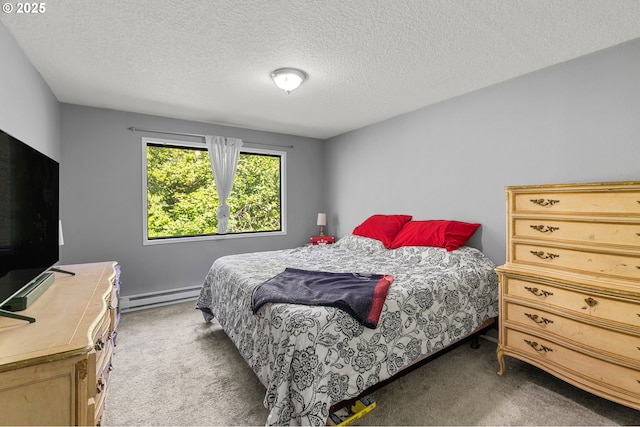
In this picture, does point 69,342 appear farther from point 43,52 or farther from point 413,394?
point 43,52

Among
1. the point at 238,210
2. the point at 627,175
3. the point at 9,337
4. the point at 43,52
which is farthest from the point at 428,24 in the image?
the point at 238,210

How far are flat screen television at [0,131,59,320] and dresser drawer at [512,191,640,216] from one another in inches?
120

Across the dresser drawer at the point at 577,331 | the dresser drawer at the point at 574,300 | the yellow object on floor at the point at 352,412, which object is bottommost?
the yellow object on floor at the point at 352,412

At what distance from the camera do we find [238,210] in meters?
4.48

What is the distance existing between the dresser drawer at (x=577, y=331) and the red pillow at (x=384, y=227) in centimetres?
151

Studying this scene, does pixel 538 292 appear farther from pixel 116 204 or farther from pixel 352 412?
pixel 116 204

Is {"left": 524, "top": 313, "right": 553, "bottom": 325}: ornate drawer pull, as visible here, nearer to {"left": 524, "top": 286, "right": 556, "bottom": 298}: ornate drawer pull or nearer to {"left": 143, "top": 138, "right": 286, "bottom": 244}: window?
{"left": 524, "top": 286, "right": 556, "bottom": 298}: ornate drawer pull

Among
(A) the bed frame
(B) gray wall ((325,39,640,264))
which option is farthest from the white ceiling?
(A) the bed frame

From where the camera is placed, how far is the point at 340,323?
63.7 inches

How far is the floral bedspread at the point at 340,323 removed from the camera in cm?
150

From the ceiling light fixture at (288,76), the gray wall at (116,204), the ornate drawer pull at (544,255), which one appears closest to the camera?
the ornate drawer pull at (544,255)

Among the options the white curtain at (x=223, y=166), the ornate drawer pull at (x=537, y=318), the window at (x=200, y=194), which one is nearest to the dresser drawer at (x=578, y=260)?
the ornate drawer pull at (x=537, y=318)

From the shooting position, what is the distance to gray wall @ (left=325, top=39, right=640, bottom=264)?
2.13 metres

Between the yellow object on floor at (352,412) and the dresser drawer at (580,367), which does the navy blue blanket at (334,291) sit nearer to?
the yellow object on floor at (352,412)
